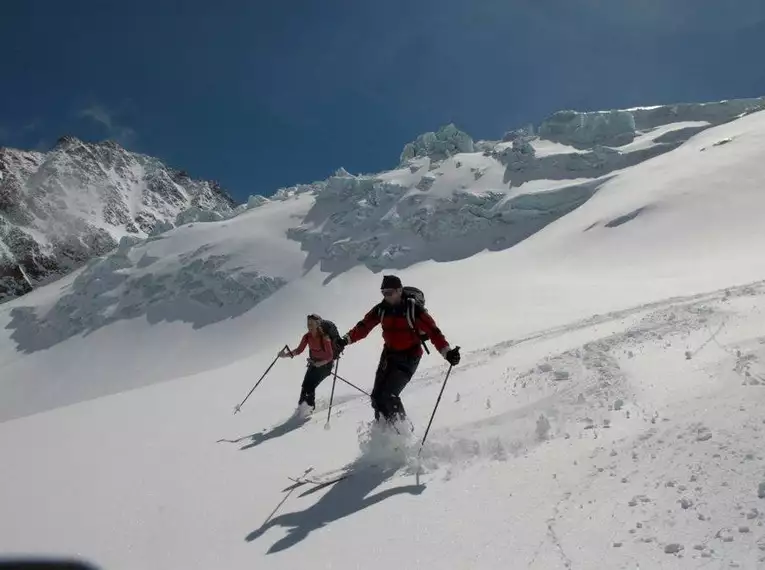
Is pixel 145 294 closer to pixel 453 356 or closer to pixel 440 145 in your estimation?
pixel 440 145

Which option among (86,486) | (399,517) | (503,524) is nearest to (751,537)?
(503,524)

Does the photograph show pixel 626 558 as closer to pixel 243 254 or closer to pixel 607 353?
pixel 607 353

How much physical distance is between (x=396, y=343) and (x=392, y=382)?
415mm

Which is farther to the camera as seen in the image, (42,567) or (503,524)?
(42,567)

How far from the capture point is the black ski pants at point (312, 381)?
30.4 ft

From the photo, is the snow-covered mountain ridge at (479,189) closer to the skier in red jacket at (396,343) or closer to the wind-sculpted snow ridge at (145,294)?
the wind-sculpted snow ridge at (145,294)

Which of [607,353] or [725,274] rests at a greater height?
[607,353]

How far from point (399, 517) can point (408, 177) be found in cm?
5529

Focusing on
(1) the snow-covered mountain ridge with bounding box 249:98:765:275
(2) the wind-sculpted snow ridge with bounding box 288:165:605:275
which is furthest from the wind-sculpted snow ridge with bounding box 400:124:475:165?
(2) the wind-sculpted snow ridge with bounding box 288:165:605:275

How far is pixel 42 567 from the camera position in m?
3.79

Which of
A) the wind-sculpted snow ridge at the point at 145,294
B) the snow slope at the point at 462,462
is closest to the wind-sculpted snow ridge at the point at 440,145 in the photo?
the wind-sculpted snow ridge at the point at 145,294

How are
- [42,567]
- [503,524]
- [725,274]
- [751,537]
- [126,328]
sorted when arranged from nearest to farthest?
[751,537]
[503,524]
[42,567]
[725,274]
[126,328]

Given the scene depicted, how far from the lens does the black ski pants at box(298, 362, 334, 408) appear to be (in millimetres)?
9266

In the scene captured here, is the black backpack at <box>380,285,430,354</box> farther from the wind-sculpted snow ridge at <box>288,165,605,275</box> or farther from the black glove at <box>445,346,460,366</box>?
the wind-sculpted snow ridge at <box>288,165,605,275</box>
